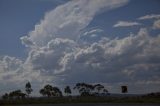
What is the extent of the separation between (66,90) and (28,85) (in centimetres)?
1684

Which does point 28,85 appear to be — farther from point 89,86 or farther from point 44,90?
point 89,86

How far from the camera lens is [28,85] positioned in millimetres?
121562

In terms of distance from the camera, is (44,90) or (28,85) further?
(44,90)

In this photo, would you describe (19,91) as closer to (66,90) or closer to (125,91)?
(66,90)

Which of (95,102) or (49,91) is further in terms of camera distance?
(49,91)

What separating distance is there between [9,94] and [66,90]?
65.8 feet

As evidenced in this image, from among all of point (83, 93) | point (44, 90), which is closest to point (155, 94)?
point (83, 93)

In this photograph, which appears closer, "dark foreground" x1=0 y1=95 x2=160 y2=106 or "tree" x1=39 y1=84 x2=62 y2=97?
"dark foreground" x1=0 y1=95 x2=160 y2=106

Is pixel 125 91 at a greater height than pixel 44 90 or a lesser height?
lesser

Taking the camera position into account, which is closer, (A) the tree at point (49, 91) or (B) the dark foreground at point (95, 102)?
(B) the dark foreground at point (95, 102)

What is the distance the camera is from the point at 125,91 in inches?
2099

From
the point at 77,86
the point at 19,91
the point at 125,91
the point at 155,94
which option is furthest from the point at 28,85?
the point at 125,91

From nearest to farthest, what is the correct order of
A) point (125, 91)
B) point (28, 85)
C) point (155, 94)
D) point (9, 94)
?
1. point (125, 91)
2. point (155, 94)
3. point (28, 85)
4. point (9, 94)

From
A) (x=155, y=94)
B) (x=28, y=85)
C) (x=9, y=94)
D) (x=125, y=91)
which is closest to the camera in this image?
(x=125, y=91)
